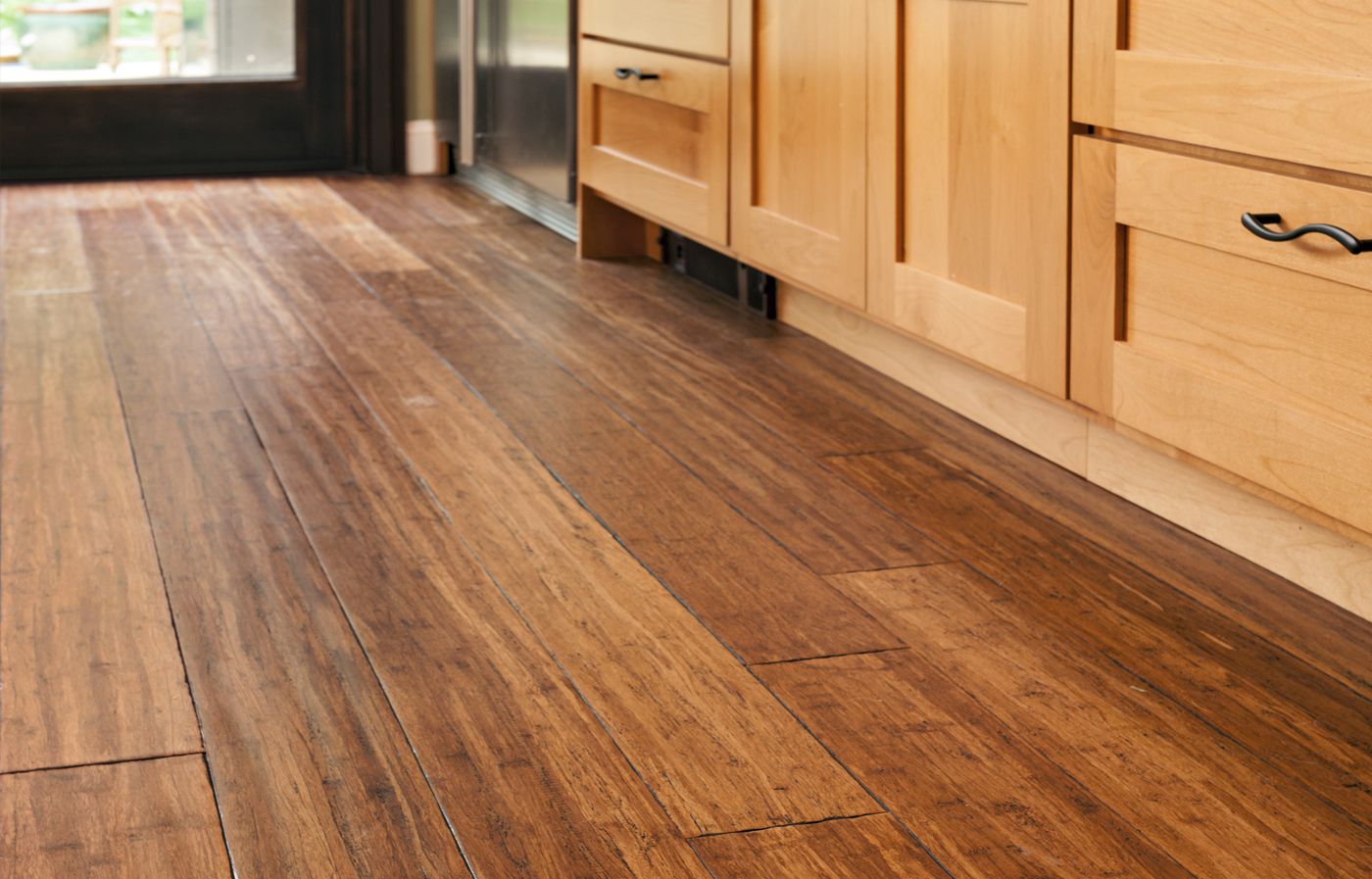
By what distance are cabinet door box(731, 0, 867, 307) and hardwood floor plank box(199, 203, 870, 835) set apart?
519mm

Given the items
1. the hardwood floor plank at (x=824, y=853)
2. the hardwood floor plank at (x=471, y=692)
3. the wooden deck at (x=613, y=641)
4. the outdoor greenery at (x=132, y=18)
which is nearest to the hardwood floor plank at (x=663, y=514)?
Answer: the wooden deck at (x=613, y=641)

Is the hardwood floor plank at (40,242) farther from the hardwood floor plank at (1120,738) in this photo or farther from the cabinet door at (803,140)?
the hardwood floor plank at (1120,738)

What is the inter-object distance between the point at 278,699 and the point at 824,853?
0.48 m

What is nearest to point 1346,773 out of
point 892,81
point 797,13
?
point 892,81

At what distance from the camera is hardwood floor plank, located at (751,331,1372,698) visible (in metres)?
1.40

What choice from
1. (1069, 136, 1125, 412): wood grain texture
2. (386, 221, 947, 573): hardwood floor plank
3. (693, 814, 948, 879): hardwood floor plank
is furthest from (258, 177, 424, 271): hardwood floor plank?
(693, 814, 948, 879): hardwood floor plank

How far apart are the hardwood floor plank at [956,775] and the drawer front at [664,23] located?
1.44 meters

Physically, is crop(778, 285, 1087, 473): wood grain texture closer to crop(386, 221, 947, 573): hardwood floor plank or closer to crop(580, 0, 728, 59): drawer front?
crop(386, 221, 947, 573): hardwood floor plank

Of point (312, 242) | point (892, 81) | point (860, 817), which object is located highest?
point (892, 81)

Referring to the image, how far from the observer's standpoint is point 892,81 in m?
2.03

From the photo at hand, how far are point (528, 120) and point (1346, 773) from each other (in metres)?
2.70

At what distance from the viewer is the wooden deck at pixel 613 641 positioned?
1.10 m

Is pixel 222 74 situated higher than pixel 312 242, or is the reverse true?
pixel 222 74

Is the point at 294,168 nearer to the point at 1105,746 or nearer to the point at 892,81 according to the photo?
the point at 892,81
